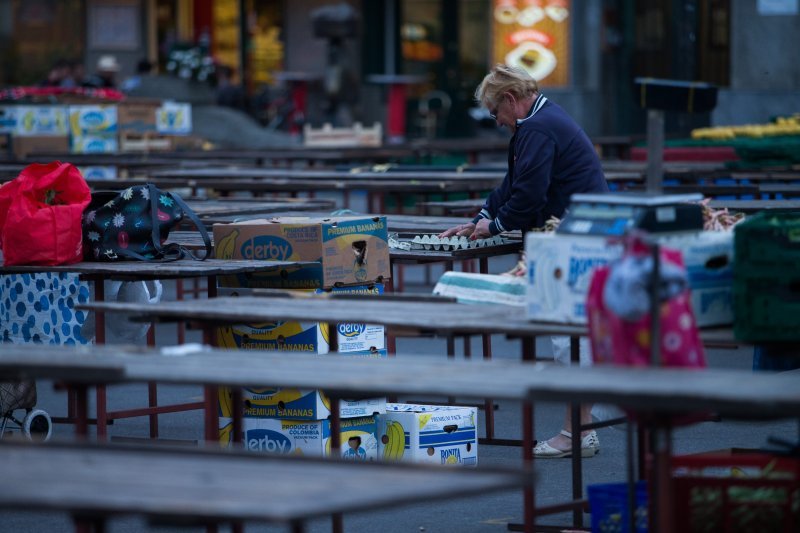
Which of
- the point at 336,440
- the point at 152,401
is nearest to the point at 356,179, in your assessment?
the point at 152,401

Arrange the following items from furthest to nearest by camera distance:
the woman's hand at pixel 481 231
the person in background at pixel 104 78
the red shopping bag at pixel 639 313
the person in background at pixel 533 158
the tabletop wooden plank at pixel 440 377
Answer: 1. the person in background at pixel 104 78
2. the woman's hand at pixel 481 231
3. the person in background at pixel 533 158
4. the red shopping bag at pixel 639 313
5. the tabletop wooden plank at pixel 440 377

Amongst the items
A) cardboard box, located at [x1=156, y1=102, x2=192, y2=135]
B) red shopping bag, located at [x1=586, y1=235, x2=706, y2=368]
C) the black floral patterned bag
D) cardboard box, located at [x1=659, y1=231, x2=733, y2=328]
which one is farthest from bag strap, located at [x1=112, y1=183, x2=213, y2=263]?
cardboard box, located at [x1=156, y1=102, x2=192, y2=135]

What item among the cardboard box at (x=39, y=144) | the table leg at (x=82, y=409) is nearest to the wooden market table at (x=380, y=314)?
the table leg at (x=82, y=409)

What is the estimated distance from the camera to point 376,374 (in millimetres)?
4367

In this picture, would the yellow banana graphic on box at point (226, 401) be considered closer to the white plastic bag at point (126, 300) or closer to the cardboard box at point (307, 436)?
the cardboard box at point (307, 436)

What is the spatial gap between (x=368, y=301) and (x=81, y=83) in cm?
1984

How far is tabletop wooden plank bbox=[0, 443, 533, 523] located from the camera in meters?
3.25

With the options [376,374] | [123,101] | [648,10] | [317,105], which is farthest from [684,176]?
[317,105]

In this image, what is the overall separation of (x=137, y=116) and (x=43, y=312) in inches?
412

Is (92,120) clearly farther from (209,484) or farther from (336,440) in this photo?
(209,484)

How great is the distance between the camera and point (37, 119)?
17734 millimetres

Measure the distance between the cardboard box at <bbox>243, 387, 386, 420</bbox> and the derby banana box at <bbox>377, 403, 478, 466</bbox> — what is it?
20 centimetres

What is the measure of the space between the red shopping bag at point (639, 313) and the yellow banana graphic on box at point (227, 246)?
10.9 ft

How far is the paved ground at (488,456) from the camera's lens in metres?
6.70
